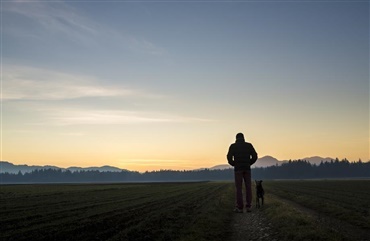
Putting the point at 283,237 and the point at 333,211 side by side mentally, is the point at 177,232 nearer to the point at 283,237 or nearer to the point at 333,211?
the point at 283,237

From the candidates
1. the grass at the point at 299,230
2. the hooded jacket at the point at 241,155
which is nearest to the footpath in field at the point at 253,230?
the grass at the point at 299,230

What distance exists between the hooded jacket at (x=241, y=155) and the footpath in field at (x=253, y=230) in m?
2.32

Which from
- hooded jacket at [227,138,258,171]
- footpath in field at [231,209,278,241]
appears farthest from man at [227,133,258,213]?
footpath in field at [231,209,278,241]

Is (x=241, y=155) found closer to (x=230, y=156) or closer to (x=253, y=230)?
(x=230, y=156)

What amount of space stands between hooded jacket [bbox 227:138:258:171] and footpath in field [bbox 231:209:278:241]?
7.62 feet

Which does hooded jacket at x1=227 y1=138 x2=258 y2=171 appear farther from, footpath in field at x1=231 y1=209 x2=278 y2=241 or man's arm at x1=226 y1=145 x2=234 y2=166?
footpath in field at x1=231 y1=209 x2=278 y2=241

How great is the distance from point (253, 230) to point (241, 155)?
4.00 meters

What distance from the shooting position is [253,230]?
12086mm

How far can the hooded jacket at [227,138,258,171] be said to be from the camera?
15.2m

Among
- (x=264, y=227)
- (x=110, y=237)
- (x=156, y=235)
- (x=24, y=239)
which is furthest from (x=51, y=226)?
(x=264, y=227)

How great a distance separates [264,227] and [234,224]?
1.56m

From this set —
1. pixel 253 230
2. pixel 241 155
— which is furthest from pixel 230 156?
pixel 253 230

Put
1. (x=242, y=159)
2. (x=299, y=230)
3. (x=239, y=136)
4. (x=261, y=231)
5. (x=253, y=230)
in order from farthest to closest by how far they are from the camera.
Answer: (x=239, y=136)
(x=242, y=159)
(x=253, y=230)
(x=261, y=231)
(x=299, y=230)

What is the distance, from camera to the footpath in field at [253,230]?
1075cm
